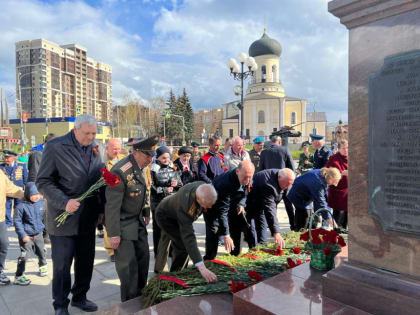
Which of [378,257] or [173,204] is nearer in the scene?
[378,257]

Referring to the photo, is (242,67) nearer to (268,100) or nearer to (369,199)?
(369,199)

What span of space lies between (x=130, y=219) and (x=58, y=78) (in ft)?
233

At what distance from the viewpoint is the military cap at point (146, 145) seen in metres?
3.09

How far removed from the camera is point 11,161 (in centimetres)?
→ 595

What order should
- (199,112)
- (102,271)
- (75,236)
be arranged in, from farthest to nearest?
(199,112) < (102,271) < (75,236)

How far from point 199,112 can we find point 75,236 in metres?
81.3

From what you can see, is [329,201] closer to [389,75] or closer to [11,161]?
[389,75]

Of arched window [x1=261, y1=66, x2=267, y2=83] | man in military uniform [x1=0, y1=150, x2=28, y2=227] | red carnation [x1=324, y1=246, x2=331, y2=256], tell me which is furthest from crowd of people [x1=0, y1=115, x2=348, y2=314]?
arched window [x1=261, y1=66, x2=267, y2=83]

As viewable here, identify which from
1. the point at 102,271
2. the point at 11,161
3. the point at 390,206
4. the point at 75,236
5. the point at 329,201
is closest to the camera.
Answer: the point at 390,206

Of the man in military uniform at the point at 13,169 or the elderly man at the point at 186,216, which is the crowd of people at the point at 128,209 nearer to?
the elderly man at the point at 186,216

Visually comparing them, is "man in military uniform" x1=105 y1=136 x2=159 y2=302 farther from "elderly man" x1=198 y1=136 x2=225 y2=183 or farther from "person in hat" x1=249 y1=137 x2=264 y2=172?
"person in hat" x1=249 y1=137 x2=264 y2=172

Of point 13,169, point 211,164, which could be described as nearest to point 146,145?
point 211,164

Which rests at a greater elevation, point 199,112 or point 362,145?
point 199,112

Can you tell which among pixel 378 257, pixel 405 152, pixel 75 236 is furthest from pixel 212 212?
pixel 405 152
